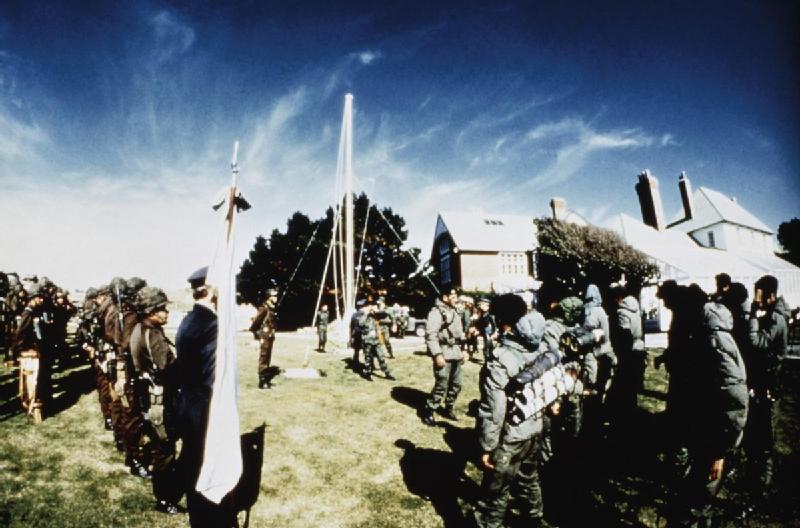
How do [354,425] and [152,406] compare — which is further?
[354,425]

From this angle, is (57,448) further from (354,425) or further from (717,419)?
(717,419)

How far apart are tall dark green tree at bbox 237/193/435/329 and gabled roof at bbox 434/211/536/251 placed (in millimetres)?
6559

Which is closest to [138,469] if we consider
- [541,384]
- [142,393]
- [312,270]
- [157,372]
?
[142,393]

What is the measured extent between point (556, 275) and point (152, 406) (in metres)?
24.2

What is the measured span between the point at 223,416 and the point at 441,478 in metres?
3.34

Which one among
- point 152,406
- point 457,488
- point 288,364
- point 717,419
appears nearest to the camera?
point 717,419

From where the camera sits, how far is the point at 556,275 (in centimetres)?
2522

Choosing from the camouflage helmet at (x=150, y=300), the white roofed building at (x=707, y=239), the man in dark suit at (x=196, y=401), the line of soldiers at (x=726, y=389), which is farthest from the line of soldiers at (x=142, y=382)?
the white roofed building at (x=707, y=239)

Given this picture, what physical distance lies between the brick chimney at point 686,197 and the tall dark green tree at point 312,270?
33.2m

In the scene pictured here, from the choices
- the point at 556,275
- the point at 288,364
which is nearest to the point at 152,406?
the point at 288,364

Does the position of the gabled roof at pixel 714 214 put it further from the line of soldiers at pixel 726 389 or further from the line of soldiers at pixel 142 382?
the line of soldiers at pixel 142 382

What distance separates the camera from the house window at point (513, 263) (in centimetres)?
3759

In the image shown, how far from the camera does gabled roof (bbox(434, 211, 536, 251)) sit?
37594 mm

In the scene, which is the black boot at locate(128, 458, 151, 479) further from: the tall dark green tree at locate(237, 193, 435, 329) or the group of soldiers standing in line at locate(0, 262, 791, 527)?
the tall dark green tree at locate(237, 193, 435, 329)
